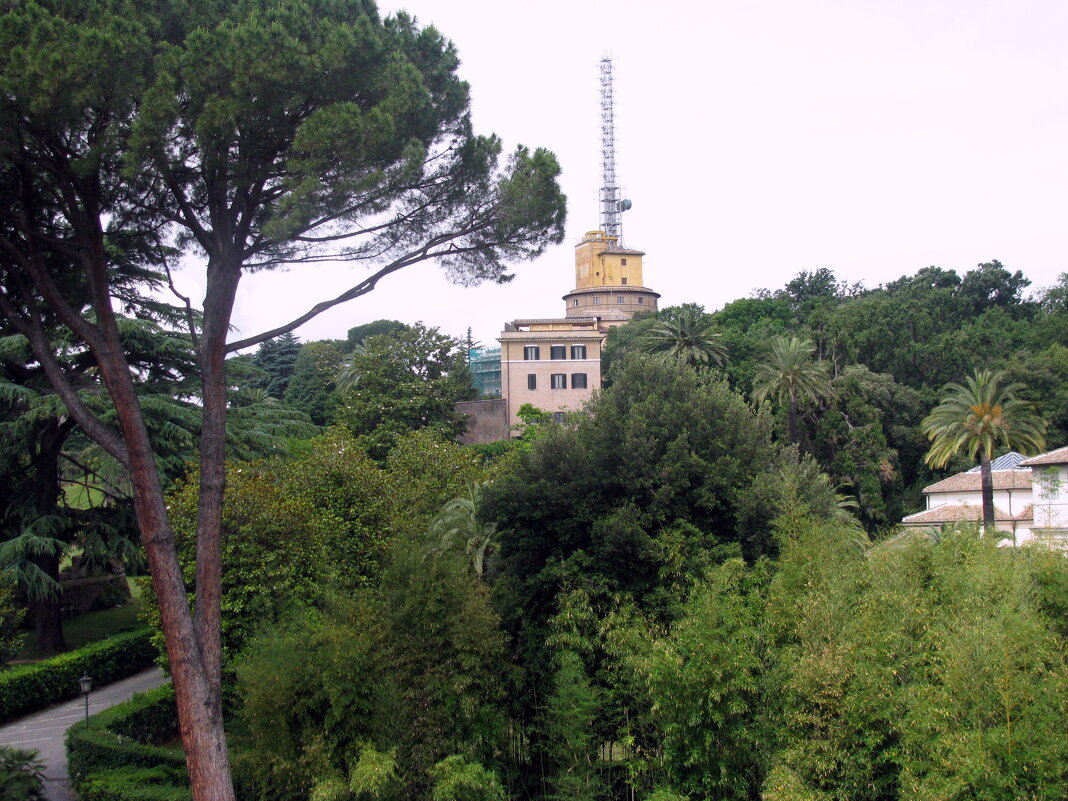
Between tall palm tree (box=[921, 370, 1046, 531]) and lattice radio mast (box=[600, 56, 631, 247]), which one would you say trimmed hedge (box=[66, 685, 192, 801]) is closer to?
tall palm tree (box=[921, 370, 1046, 531])

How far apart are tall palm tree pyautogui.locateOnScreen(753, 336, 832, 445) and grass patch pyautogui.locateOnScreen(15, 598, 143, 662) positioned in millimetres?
27941

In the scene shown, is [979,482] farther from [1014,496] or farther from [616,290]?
[616,290]

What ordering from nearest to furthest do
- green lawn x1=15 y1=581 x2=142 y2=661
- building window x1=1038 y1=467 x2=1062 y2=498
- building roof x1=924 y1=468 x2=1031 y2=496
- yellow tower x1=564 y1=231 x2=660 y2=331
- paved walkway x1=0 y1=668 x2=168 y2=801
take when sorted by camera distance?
paved walkway x1=0 y1=668 x2=168 y2=801, green lawn x1=15 y1=581 x2=142 y2=661, building window x1=1038 y1=467 x2=1062 y2=498, building roof x1=924 y1=468 x2=1031 y2=496, yellow tower x1=564 y1=231 x2=660 y2=331

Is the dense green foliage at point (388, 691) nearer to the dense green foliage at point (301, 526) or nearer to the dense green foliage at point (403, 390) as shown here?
the dense green foliage at point (301, 526)

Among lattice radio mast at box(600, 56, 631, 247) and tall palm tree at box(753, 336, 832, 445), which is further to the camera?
lattice radio mast at box(600, 56, 631, 247)

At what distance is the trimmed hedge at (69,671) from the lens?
18.5 meters

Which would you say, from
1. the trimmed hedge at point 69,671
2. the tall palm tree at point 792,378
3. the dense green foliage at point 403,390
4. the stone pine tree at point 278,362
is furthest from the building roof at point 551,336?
the trimmed hedge at point 69,671

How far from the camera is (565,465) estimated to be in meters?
15.1

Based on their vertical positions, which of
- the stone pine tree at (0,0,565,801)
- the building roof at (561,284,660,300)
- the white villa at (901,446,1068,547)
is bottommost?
the white villa at (901,446,1068,547)

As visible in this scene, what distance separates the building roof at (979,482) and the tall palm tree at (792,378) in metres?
7.26

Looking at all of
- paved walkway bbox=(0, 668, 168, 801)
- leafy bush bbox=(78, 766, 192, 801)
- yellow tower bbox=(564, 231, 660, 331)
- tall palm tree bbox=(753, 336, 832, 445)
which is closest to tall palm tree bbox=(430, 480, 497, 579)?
leafy bush bbox=(78, 766, 192, 801)

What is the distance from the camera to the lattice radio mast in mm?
92625

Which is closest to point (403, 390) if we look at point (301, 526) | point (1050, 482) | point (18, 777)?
point (301, 526)

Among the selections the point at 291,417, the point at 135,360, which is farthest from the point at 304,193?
the point at 291,417
